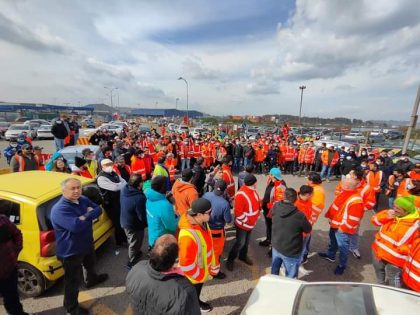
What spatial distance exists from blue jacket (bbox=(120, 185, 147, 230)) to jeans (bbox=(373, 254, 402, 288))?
11.9ft

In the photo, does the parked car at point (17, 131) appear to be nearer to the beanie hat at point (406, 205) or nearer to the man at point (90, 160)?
the man at point (90, 160)

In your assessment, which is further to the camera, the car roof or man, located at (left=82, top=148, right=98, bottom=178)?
man, located at (left=82, top=148, right=98, bottom=178)

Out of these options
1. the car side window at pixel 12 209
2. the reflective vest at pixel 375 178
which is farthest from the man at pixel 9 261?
the reflective vest at pixel 375 178

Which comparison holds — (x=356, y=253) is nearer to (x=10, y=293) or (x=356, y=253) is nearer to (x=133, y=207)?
(x=133, y=207)

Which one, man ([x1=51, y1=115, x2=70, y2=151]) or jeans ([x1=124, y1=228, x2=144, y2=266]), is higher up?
man ([x1=51, y1=115, x2=70, y2=151])

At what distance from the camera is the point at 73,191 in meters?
2.88

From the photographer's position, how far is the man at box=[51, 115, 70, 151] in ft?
34.1

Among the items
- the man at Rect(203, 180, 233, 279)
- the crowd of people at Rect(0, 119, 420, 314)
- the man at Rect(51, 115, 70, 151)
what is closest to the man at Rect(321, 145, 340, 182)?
the crowd of people at Rect(0, 119, 420, 314)

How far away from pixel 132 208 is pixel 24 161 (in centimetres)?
458

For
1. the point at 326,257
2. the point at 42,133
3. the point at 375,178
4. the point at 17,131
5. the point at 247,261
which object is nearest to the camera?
the point at 247,261

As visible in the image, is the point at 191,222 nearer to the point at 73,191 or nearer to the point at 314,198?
the point at 73,191

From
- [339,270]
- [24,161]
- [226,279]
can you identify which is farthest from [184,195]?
[24,161]

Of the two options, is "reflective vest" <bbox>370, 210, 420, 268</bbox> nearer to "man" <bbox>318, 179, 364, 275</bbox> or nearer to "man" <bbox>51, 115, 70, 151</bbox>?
"man" <bbox>318, 179, 364, 275</bbox>

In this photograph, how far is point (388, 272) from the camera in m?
3.22
